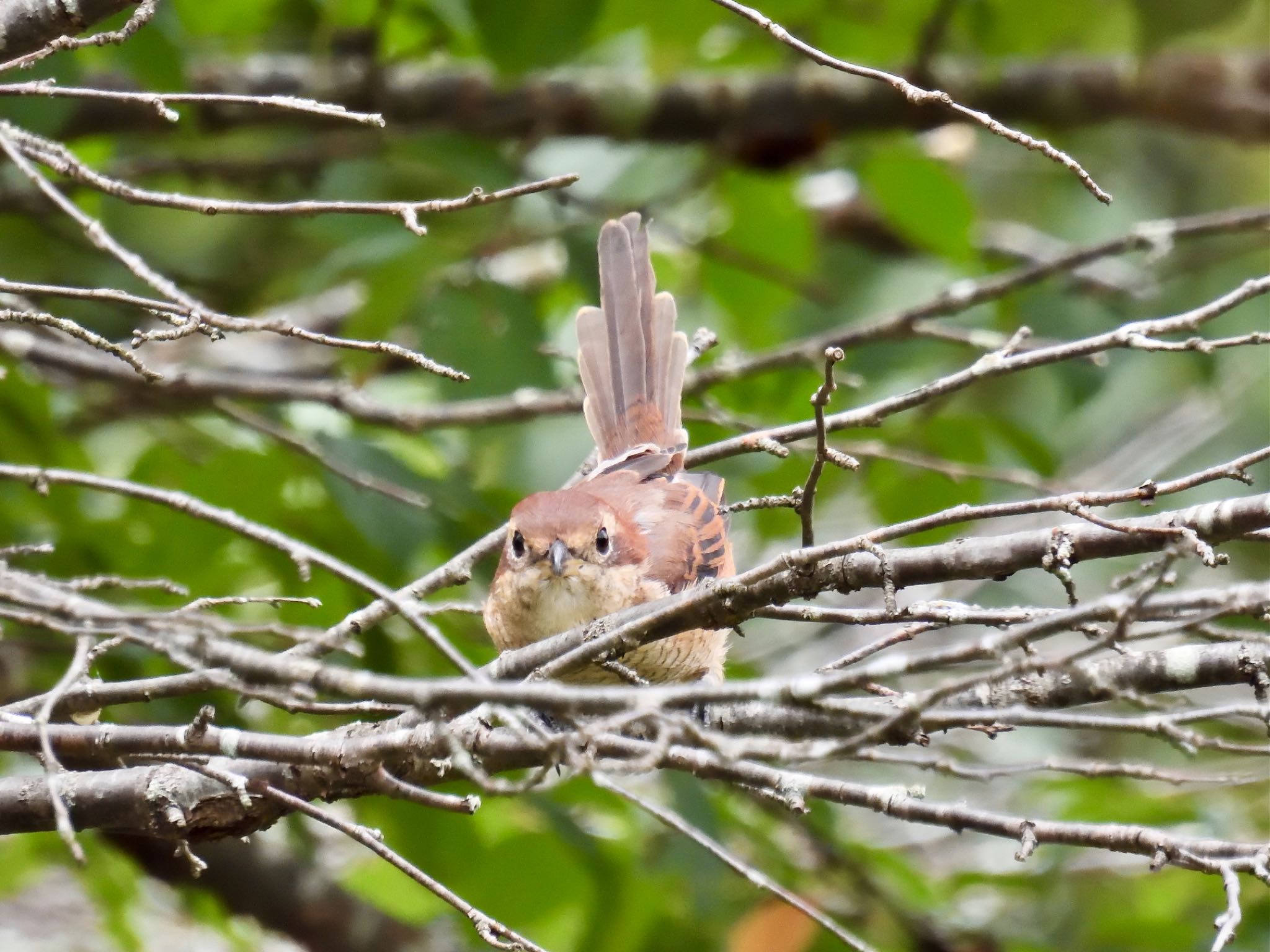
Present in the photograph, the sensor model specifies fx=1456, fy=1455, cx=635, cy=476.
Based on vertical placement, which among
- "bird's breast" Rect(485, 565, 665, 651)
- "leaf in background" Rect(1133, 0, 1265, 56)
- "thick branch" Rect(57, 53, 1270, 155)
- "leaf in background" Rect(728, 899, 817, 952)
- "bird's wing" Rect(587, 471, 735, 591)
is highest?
"thick branch" Rect(57, 53, 1270, 155)

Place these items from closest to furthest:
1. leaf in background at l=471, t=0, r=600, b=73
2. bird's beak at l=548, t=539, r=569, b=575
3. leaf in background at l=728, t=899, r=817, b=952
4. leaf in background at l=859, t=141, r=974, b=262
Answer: bird's beak at l=548, t=539, r=569, b=575, leaf in background at l=471, t=0, r=600, b=73, leaf in background at l=728, t=899, r=817, b=952, leaf in background at l=859, t=141, r=974, b=262

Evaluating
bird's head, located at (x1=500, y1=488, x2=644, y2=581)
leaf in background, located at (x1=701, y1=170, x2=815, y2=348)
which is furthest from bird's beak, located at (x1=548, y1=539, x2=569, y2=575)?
leaf in background, located at (x1=701, y1=170, x2=815, y2=348)

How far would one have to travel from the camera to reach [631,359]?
15.3 feet

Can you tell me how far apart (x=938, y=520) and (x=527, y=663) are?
2.57 feet

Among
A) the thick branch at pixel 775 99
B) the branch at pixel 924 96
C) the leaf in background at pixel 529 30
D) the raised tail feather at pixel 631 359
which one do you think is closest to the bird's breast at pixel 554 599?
the raised tail feather at pixel 631 359

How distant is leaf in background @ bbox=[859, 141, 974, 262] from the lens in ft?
16.3

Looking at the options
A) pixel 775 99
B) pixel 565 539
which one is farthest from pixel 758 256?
pixel 565 539

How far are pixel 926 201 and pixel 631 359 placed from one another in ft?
3.96

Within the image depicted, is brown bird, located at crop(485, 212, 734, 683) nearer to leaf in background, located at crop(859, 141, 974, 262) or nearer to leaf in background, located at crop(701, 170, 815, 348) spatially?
leaf in background, located at crop(701, 170, 815, 348)

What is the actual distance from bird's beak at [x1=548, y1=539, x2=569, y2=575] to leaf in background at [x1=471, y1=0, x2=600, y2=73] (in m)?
1.47

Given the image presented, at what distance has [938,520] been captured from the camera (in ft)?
6.43

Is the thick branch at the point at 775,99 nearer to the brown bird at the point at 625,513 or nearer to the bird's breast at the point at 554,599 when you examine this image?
the brown bird at the point at 625,513

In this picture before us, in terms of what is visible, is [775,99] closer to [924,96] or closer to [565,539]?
[565,539]

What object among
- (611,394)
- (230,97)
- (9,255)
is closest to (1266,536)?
(230,97)
